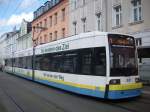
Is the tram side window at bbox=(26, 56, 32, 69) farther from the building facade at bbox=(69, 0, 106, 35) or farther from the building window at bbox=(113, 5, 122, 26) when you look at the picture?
the building window at bbox=(113, 5, 122, 26)

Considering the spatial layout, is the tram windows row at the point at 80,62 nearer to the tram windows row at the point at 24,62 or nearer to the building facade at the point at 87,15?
the tram windows row at the point at 24,62

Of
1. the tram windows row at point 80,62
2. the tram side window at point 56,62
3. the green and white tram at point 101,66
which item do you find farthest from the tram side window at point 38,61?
the green and white tram at point 101,66

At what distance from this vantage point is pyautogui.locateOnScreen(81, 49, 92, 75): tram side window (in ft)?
45.1

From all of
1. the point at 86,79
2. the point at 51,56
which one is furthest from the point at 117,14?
the point at 86,79

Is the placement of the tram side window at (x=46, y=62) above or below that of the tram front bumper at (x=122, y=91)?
above

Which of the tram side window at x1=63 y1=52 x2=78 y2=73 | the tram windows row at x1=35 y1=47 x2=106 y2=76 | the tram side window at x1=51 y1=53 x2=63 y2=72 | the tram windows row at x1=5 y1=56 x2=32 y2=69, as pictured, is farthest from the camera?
the tram windows row at x1=5 y1=56 x2=32 y2=69

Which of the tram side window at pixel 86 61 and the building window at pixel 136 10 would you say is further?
the building window at pixel 136 10

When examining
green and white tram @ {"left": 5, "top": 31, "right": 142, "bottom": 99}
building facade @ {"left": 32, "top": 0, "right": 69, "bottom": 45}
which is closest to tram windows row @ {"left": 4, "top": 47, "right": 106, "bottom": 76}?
green and white tram @ {"left": 5, "top": 31, "right": 142, "bottom": 99}

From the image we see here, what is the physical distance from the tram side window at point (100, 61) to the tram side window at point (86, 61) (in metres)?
0.42

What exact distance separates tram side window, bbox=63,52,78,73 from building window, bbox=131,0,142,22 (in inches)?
369

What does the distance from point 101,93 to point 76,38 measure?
3573 mm

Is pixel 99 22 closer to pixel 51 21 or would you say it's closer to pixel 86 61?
pixel 86 61

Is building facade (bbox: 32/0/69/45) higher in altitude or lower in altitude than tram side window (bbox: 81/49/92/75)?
higher

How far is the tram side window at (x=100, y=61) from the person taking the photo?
12818 mm
